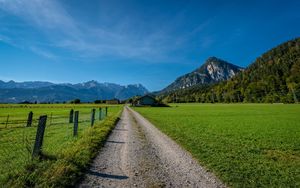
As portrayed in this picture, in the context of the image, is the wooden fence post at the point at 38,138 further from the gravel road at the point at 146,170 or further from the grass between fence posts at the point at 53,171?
the gravel road at the point at 146,170

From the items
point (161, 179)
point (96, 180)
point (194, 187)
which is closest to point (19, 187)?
point (96, 180)

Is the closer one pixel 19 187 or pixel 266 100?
pixel 19 187

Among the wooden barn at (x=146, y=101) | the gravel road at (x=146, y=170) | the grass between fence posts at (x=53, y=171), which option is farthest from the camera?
the wooden barn at (x=146, y=101)

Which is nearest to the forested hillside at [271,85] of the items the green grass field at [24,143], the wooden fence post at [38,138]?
the green grass field at [24,143]

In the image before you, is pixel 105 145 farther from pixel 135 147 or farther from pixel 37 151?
pixel 37 151

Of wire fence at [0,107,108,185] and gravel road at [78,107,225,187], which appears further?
wire fence at [0,107,108,185]

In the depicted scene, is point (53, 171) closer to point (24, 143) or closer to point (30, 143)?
point (30, 143)

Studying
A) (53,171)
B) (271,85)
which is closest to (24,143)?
(53,171)

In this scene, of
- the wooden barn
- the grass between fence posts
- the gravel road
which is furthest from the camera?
the wooden barn

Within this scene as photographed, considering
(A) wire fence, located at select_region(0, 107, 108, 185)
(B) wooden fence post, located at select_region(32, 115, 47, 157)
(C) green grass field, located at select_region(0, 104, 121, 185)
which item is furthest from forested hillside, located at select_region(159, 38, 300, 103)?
(B) wooden fence post, located at select_region(32, 115, 47, 157)

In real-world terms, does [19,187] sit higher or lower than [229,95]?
lower

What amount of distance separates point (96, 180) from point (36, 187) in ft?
5.29

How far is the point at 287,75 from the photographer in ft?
521

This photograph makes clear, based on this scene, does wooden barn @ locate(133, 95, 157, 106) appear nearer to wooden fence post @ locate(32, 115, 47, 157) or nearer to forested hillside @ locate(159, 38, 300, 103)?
forested hillside @ locate(159, 38, 300, 103)
